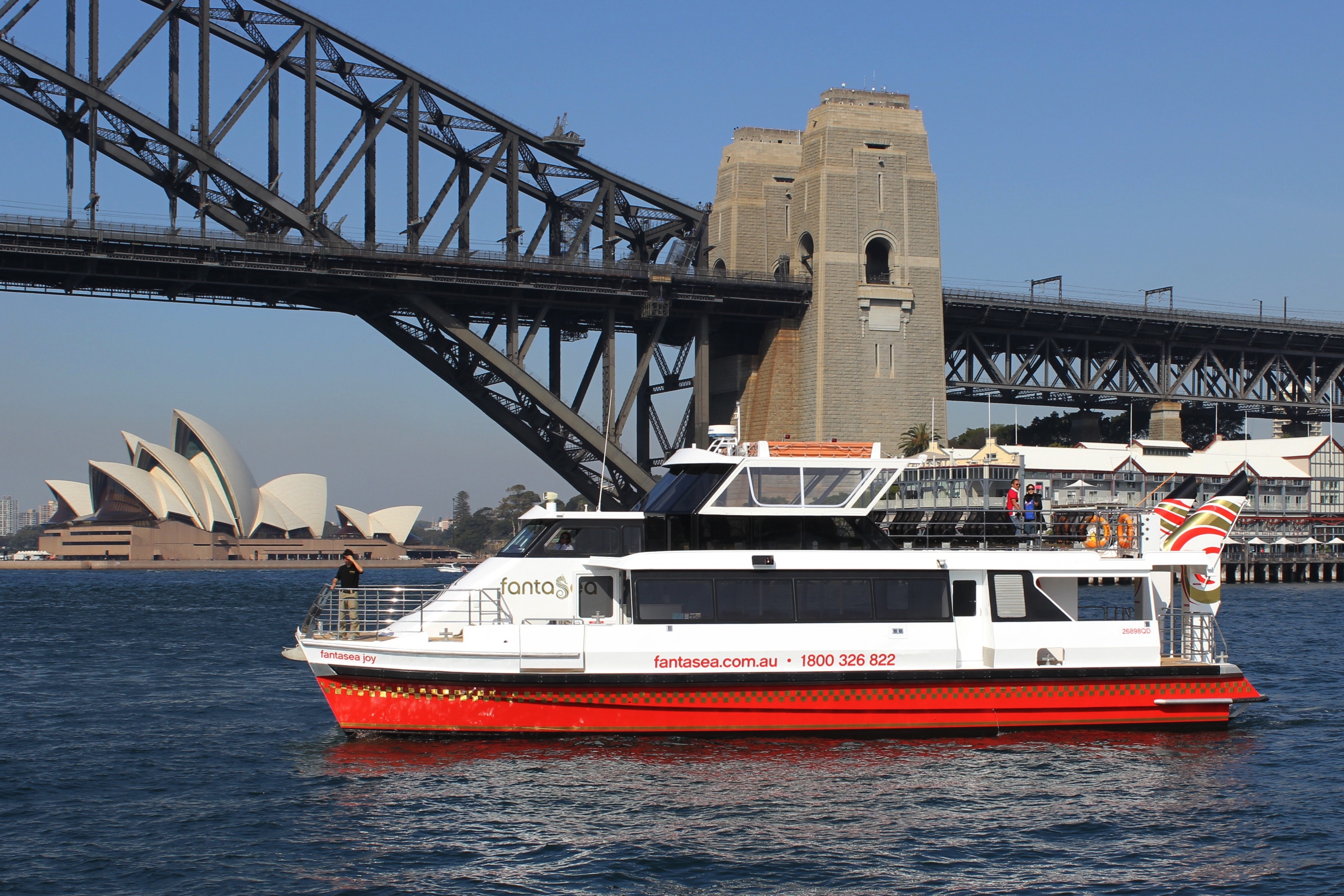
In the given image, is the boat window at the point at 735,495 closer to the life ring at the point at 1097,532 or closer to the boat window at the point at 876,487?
the boat window at the point at 876,487

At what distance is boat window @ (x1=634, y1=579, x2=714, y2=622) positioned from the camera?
21.8 m

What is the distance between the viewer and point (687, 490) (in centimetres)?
2359

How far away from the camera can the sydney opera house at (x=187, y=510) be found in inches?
5615

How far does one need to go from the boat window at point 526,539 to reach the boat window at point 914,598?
557cm

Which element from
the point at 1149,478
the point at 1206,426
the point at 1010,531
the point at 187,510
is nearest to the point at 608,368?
the point at 1149,478

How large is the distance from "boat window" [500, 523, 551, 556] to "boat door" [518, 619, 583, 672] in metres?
2.07

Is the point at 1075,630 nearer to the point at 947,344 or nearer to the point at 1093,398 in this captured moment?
the point at 947,344

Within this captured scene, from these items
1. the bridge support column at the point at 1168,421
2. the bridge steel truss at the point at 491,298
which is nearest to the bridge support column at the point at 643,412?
the bridge steel truss at the point at 491,298

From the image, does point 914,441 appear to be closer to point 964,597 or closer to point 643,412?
point 643,412

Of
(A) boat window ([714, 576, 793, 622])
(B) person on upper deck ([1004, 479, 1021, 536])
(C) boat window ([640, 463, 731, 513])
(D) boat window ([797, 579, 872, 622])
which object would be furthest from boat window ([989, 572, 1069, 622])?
(C) boat window ([640, 463, 731, 513])

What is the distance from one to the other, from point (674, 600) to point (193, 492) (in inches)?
5177

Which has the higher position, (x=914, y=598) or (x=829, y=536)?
(x=829, y=536)

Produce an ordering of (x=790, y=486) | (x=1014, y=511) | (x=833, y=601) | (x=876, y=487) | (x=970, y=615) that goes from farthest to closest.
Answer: (x=1014, y=511) → (x=876, y=487) → (x=790, y=486) → (x=970, y=615) → (x=833, y=601)

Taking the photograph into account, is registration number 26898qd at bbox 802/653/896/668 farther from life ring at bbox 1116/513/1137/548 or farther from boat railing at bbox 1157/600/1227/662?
life ring at bbox 1116/513/1137/548
